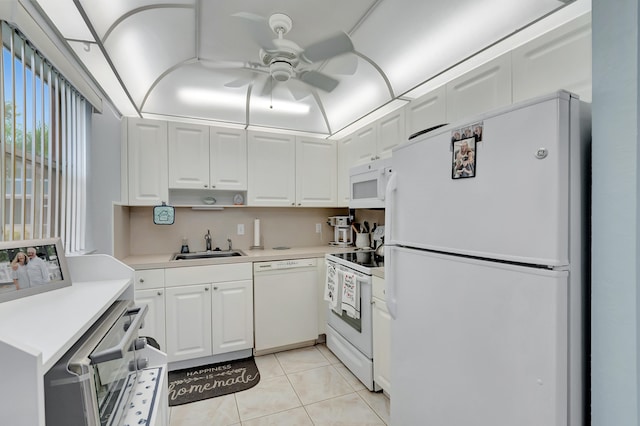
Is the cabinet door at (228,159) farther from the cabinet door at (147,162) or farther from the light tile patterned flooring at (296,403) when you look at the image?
the light tile patterned flooring at (296,403)

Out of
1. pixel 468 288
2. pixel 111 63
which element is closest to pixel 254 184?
pixel 111 63

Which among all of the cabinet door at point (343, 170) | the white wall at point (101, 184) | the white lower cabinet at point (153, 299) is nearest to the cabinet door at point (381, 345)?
the cabinet door at point (343, 170)

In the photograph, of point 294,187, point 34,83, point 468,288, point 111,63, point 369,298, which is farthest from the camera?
point 294,187

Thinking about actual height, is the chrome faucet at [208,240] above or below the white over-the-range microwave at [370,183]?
below

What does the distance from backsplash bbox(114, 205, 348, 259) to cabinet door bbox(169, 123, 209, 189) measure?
0.40 meters

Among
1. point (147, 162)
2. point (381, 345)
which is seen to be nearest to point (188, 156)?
point (147, 162)

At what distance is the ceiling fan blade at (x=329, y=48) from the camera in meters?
1.59

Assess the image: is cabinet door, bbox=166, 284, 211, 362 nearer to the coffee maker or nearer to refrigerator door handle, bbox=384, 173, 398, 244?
the coffee maker

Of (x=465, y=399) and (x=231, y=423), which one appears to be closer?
(x=465, y=399)

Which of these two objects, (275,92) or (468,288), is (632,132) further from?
(275,92)

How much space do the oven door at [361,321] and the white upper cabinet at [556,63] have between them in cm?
145

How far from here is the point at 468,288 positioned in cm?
112

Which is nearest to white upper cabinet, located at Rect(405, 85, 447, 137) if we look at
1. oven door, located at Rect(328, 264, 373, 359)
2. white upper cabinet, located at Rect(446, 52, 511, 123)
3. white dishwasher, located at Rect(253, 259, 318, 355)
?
white upper cabinet, located at Rect(446, 52, 511, 123)

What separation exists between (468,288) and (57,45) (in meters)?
2.19
